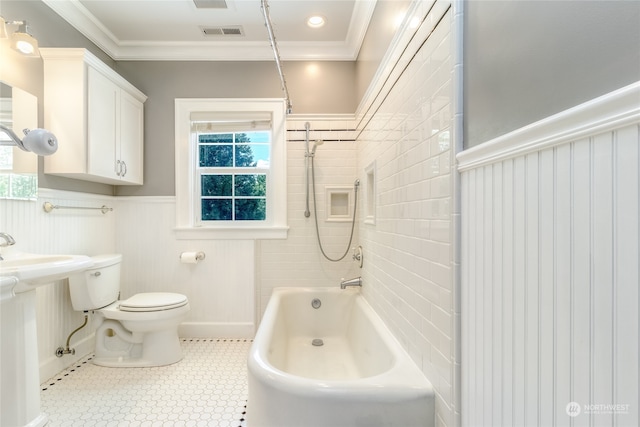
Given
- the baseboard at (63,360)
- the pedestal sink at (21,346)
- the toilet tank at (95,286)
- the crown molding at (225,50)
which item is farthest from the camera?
the crown molding at (225,50)

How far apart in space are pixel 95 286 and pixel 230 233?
1.02m

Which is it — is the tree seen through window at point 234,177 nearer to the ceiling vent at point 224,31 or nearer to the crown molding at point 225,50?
the crown molding at point 225,50

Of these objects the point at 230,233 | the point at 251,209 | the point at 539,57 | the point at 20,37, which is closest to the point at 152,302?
the point at 230,233

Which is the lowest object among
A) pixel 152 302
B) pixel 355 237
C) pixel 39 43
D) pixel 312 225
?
pixel 152 302

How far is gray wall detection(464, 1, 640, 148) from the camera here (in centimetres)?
50

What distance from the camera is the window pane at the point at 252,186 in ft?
9.27

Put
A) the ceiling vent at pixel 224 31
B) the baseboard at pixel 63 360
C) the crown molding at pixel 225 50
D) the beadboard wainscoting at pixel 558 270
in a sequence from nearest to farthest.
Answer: the beadboard wainscoting at pixel 558 270
the baseboard at pixel 63 360
the ceiling vent at pixel 224 31
the crown molding at pixel 225 50

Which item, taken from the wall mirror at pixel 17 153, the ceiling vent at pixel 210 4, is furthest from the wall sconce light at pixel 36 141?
the ceiling vent at pixel 210 4

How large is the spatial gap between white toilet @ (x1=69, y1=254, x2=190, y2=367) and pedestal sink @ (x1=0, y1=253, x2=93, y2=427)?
0.68 m

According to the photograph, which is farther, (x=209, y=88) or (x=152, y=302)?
(x=209, y=88)

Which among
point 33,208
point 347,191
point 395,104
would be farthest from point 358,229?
point 33,208

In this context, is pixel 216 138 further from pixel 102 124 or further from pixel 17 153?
pixel 17 153

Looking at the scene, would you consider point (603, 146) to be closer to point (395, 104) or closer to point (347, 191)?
point (395, 104)

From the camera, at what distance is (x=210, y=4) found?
2.17 metres
